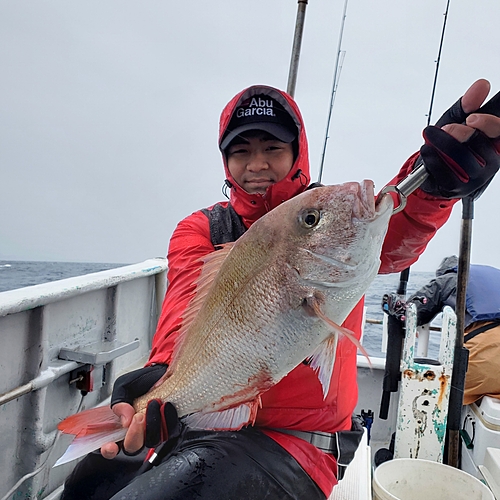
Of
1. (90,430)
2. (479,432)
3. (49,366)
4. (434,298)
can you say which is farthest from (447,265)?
(90,430)

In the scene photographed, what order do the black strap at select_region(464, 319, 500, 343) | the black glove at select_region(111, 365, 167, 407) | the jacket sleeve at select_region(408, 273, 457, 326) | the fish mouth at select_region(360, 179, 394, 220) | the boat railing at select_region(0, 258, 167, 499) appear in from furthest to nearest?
the jacket sleeve at select_region(408, 273, 457, 326), the black strap at select_region(464, 319, 500, 343), the boat railing at select_region(0, 258, 167, 499), the black glove at select_region(111, 365, 167, 407), the fish mouth at select_region(360, 179, 394, 220)

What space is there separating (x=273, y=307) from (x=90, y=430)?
0.69 metres

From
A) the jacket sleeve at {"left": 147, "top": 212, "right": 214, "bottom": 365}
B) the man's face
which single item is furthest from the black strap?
the jacket sleeve at {"left": 147, "top": 212, "right": 214, "bottom": 365}

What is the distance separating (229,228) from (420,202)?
875 millimetres

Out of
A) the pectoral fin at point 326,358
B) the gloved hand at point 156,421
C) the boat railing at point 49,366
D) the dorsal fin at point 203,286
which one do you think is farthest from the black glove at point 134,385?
the boat railing at point 49,366

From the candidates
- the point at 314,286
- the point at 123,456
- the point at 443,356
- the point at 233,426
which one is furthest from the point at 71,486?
the point at 443,356

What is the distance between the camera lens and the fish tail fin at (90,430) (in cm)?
131

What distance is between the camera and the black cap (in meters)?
1.96

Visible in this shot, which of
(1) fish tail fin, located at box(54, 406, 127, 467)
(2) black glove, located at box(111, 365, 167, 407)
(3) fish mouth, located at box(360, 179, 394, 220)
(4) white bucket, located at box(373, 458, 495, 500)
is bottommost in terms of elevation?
(4) white bucket, located at box(373, 458, 495, 500)

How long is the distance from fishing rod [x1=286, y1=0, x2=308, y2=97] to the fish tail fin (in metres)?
3.10

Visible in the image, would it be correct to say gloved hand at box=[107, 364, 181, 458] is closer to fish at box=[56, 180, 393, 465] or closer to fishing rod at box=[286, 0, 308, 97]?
fish at box=[56, 180, 393, 465]

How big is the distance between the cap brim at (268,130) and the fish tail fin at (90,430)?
123 centimetres

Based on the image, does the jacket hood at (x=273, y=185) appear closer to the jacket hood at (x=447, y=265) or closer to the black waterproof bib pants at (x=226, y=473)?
the black waterproof bib pants at (x=226, y=473)

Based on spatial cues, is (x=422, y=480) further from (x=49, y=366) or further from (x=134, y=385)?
(x=49, y=366)
